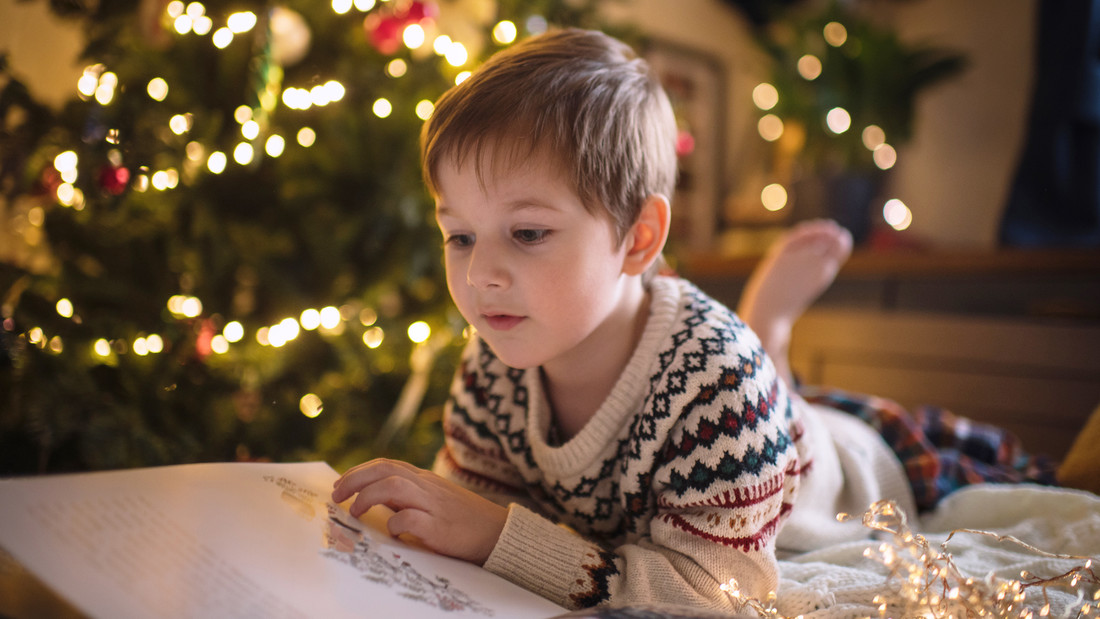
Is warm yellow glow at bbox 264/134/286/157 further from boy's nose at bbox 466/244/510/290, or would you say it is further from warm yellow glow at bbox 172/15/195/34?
boy's nose at bbox 466/244/510/290

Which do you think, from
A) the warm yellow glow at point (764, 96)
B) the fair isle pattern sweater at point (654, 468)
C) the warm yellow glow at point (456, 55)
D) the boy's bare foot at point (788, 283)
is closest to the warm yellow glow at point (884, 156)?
the warm yellow glow at point (764, 96)

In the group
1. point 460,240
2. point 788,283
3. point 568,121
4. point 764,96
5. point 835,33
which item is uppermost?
point 835,33

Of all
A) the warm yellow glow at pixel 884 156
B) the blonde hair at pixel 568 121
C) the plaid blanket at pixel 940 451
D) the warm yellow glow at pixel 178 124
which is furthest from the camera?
the warm yellow glow at pixel 884 156

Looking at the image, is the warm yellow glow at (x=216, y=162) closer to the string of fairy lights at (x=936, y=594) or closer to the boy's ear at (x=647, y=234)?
the boy's ear at (x=647, y=234)

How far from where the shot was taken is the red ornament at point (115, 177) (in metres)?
0.97

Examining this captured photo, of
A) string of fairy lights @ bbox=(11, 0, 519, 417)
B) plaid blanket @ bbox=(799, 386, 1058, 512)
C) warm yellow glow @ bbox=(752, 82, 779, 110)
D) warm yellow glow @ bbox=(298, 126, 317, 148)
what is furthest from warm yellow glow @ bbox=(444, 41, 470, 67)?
warm yellow glow @ bbox=(752, 82, 779, 110)

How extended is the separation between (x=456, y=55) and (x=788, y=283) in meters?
0.73

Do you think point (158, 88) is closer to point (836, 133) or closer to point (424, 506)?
point (424, 506)

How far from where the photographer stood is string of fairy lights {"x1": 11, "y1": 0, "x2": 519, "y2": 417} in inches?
40.1

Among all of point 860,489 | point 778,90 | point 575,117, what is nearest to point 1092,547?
point 860,489

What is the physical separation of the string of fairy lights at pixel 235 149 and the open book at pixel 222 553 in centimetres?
61

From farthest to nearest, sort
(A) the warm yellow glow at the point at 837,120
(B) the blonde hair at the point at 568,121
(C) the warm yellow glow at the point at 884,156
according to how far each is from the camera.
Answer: (C) the warm yellow glow at the point at 884,156
(A) the warm yellow glow at the point at 837,120
(B) the blonde hair at the point at 568,121

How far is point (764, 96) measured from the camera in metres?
2.50

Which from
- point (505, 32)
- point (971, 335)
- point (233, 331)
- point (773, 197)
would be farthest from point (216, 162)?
point (773, 197)
